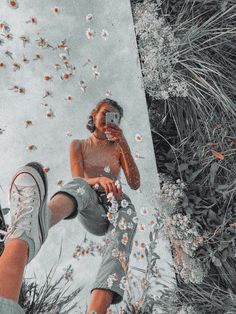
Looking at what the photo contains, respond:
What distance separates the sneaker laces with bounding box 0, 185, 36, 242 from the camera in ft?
5.67

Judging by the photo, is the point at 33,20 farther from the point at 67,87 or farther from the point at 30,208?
the point at 30,208

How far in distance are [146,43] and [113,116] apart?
372 millimetres

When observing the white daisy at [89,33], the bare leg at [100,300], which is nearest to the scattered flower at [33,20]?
the white daisy at [89,33]

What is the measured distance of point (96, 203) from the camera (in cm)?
209

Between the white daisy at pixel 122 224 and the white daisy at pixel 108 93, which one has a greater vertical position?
the white daisy at pixel 108 93

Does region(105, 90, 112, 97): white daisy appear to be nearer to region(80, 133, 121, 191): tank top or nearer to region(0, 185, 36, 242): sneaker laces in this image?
region(80, 133, 121, 191): tank top

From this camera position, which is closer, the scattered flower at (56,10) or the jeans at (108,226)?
the jeans at (108,226)

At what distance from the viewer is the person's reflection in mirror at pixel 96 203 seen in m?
1.85

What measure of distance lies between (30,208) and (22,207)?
0.04 m

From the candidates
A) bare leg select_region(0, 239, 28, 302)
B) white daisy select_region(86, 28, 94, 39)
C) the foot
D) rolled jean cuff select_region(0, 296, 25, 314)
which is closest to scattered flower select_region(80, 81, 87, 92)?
white daisy select_region(86, 28, 94, 39)

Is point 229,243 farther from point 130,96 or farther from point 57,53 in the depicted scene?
point 57,53

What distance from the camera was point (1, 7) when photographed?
2.16 meters

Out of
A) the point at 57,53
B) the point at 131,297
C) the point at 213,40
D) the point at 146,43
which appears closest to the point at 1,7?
the point at 57,53

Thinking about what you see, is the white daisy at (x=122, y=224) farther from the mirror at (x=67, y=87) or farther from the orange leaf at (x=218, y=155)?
the orange leaf at (x=218, y=155)
